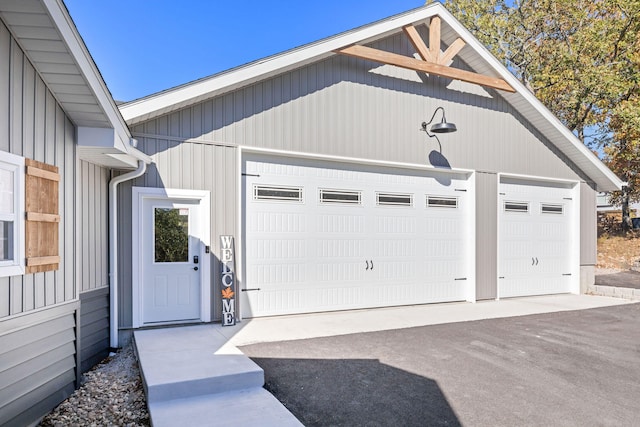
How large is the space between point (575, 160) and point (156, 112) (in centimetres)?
870

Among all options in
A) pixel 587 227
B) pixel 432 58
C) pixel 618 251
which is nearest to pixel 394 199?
pixel 432 58

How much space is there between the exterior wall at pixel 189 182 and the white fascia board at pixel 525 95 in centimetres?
477

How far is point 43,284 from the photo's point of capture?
11.2 feet

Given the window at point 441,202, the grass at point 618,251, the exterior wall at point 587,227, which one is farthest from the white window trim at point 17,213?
the grass at point 618,251

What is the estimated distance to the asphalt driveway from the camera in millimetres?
3123

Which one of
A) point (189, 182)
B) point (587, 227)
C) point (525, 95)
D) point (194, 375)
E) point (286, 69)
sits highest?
point (525, 95)

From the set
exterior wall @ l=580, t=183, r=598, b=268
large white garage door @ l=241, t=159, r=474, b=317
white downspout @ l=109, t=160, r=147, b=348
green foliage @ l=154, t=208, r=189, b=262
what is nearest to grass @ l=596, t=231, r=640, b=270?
exterior wall @ l=580, t=183, r=598, b=268

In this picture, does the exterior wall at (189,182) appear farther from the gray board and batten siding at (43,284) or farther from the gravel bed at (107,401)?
the gravel bed at (107,401)

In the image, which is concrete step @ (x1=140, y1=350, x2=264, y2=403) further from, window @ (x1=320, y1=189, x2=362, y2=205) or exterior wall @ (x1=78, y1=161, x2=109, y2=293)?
window @ (x1=320, y1=189, x2=362, y2=205)

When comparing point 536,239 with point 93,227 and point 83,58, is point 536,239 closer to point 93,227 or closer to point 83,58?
point 93,227

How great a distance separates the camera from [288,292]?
6387mm

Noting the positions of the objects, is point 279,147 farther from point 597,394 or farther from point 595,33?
point 595,33

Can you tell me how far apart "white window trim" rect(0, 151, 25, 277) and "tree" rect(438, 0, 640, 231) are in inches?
588

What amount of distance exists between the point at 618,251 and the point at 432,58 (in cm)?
1197
